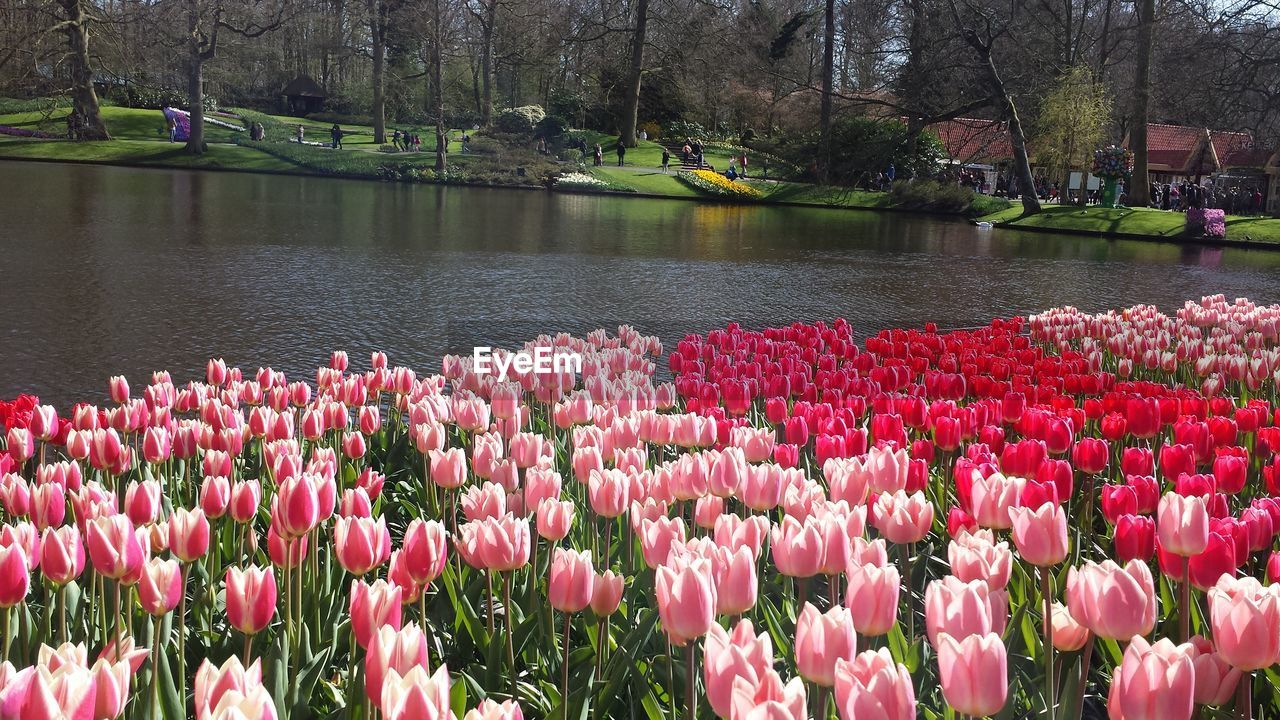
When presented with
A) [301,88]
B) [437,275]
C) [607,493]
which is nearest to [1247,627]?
[607,493]

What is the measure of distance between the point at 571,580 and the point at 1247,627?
3.95 feet

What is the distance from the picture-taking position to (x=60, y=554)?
2.32m

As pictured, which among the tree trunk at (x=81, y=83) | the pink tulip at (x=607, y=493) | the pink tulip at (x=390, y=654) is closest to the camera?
the pink tulip at (x=390, y=654)

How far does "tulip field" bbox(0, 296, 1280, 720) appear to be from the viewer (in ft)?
5.57

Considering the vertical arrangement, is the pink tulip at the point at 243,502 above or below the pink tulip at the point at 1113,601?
below

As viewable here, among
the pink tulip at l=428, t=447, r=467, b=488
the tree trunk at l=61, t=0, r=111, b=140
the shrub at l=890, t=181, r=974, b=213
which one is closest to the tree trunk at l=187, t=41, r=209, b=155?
the tree trunk at l=61, t=0, r=111, b=140

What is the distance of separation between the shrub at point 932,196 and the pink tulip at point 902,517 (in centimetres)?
3602

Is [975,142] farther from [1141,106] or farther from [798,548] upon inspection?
[798,548]

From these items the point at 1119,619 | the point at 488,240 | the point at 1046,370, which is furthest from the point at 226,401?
the point at 488,240

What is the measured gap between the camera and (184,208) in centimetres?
2420

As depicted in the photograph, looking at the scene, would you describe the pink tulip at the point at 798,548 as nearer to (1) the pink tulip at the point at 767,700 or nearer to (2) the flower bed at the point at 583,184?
(1) the pink tulip at the point at 767,700

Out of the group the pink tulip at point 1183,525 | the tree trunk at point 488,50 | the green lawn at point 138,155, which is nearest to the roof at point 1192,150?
the tree trunk at point 488,50

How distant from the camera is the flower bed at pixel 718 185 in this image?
132 ft

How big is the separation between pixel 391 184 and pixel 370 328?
29.8 meters
